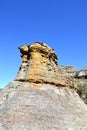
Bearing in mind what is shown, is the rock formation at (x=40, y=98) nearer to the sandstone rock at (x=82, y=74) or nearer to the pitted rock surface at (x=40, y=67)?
the pitted rock surface at (x=40, y=67)

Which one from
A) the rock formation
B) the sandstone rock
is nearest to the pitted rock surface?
the rock formation


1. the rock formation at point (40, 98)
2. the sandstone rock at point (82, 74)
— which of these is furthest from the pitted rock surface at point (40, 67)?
the sandstone rock at point (82, 74)

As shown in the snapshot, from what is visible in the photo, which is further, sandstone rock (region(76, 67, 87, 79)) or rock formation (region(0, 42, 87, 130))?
sandstone rock (region(76, 67, 87, 79))

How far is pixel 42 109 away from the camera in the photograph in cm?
2717

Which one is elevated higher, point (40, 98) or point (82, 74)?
point (82, 74)

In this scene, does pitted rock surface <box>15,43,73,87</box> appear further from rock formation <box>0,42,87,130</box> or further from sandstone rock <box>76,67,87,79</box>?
sandstone rock <box>76,67,87,79</box>

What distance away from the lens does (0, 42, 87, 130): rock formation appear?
25.8 metres

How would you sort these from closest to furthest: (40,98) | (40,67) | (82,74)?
(40,98) < (40,67) < (82,74)

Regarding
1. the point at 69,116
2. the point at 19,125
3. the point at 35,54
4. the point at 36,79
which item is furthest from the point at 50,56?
the point at 19,125

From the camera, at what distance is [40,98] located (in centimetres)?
2825

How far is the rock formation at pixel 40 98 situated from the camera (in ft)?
84.8

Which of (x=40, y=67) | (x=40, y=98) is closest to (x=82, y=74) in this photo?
(x=40, y=67)

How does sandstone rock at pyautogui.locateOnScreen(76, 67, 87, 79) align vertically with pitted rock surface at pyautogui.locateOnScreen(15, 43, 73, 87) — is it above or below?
above

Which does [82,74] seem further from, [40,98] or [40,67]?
[40,98]
